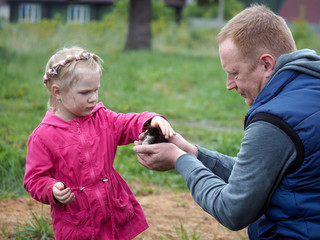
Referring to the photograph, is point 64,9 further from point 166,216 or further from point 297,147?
point 297,147

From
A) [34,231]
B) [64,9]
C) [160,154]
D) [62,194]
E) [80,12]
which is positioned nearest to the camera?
[62,194]

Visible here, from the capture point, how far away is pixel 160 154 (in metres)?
2.35

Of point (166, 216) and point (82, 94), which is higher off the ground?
point (82, 94)

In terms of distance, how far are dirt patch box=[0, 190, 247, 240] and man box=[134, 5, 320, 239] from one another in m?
1.17

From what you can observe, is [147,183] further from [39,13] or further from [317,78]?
[39,13]

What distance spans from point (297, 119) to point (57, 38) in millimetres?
14326

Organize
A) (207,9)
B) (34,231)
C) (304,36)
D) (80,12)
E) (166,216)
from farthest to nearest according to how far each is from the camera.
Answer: (207,9) < (80,12) < (304,36) < (166,216) < (34,231)

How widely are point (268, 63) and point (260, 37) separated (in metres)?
0.13

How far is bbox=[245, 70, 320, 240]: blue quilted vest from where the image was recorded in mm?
1862

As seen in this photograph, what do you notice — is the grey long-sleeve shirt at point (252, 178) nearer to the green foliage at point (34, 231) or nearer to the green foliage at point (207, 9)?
the green foliage at point (34, 231)

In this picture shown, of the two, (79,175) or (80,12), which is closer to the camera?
(79,175)

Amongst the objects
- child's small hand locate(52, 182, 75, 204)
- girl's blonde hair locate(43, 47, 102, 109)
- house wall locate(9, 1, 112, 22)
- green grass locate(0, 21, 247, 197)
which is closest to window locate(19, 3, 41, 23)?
house wall locate(9, 1, 112, 22)

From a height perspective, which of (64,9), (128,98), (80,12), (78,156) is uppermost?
(78,156)

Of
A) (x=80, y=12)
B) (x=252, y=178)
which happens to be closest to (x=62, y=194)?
(x=252, y=178)
